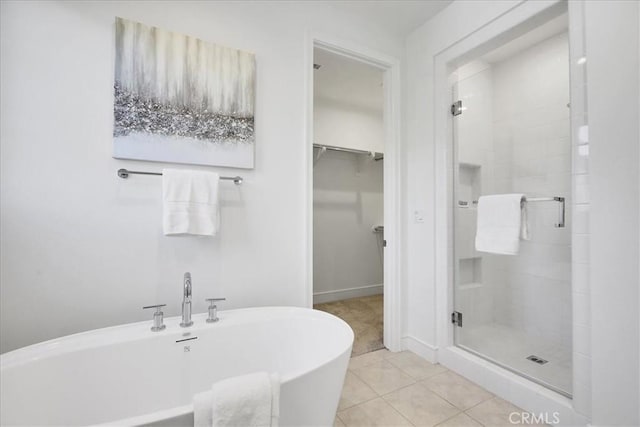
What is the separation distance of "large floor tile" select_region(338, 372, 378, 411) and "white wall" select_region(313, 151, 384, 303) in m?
1.66

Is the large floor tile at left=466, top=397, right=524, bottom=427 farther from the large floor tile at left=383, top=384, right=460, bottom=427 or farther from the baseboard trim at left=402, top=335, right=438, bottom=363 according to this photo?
the baseboard trim at left=402, top=335, right=438, bottom=363

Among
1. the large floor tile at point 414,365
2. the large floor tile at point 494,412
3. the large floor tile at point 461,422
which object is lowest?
the large floor tile at point 414,365

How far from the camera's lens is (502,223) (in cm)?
179

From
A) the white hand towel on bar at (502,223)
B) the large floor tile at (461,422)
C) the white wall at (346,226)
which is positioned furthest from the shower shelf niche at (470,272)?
the white wall at (346,226)

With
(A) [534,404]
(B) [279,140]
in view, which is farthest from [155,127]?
(A) [534,404]

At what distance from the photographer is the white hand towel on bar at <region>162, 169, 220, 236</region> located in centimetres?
149

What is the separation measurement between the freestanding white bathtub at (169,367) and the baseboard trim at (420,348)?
1.12 meters

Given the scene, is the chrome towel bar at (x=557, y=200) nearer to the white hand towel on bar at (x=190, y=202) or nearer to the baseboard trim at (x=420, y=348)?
the baseboard trim at (x=420, y=348)

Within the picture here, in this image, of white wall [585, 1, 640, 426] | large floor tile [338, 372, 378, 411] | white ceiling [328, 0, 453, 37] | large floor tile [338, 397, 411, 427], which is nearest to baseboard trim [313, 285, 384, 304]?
large floor tile [338, 372, 378, 411]

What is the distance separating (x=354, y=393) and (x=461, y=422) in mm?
595

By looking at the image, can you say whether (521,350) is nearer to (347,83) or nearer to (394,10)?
(394,10)

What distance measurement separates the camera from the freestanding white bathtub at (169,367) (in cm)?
102

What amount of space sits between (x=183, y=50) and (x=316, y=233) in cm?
238

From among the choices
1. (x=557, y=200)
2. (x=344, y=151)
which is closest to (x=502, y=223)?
(x=557, y=200)
